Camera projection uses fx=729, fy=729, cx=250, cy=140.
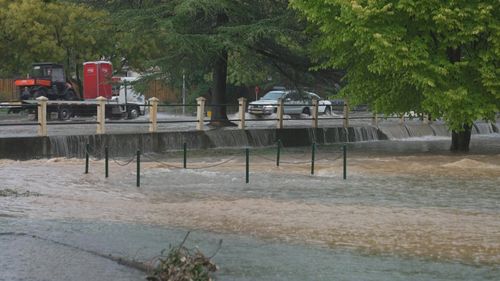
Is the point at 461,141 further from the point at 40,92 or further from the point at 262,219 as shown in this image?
the point at 40,92

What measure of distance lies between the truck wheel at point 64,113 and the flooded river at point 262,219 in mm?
15774

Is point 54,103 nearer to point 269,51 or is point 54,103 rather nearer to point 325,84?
point 269,51

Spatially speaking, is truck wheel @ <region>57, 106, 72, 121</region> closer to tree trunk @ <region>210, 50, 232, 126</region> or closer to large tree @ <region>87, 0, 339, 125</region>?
large tree @ <region>87, 0, 339, 125</region>

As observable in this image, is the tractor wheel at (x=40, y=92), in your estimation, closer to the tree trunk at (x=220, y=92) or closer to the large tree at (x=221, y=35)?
the large tree at (x=221, y=35)

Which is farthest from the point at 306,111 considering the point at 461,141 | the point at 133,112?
the point at 461,141

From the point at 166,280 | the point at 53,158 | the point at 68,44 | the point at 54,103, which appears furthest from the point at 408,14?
the point at 68,44

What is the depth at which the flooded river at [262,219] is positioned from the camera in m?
8.65

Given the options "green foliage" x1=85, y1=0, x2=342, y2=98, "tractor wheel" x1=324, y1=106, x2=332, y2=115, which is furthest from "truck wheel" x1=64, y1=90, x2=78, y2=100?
"tractor wheel" x1=324, y1=106, x2=332, y2=115

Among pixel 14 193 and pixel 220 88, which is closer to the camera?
pixel 14 193

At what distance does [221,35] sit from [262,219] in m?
16.5

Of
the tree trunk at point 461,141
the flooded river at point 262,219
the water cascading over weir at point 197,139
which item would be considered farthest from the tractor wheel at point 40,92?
the tree trunk at point 461,141

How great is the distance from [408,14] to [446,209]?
9.23 m

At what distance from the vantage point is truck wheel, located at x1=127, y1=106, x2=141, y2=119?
129ft

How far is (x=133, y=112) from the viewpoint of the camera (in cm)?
4066
